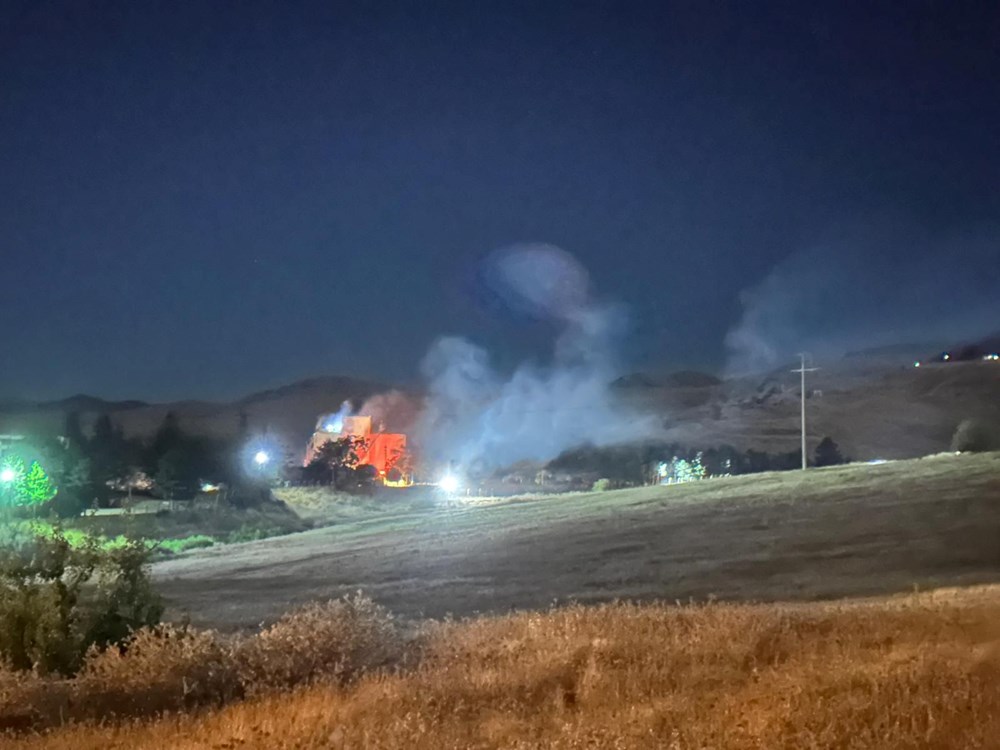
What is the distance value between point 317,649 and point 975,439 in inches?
1805

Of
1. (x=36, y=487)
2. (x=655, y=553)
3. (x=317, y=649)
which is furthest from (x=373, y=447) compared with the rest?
(x=317, y=649)

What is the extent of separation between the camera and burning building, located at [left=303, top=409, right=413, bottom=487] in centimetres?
7528

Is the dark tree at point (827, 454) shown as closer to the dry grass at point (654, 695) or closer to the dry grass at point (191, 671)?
the dry grass at point (654, 695)

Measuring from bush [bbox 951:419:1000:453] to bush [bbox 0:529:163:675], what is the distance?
1733 inches

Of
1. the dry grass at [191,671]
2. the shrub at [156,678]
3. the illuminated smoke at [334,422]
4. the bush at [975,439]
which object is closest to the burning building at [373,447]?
the illuminated smoke at [334,422]

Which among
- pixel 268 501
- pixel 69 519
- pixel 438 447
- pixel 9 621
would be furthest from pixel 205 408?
pixel 9 621

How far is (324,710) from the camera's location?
22.7 feet

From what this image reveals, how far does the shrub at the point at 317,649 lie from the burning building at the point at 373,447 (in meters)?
63.4

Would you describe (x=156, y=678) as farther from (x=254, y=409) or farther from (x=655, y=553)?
(x=254, y=409)

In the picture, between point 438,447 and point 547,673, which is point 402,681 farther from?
point 438,447

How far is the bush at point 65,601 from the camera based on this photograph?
933 centimetres

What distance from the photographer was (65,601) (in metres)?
9.68

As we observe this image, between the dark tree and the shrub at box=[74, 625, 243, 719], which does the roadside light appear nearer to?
Result: the dark tree

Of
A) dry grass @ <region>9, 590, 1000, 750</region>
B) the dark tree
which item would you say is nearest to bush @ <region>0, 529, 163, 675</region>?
dry grass @ <region>9, 590, 1000, 750</region>
